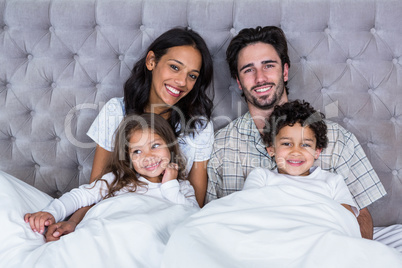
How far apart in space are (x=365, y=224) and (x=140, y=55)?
4.40 ft

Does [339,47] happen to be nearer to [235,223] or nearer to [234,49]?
[234,49]

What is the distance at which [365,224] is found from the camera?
149 centimetres

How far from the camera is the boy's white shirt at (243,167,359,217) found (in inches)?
56.0

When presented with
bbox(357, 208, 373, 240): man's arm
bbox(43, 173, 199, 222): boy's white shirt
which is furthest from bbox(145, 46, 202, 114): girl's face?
bbox(357, 208, 373, 240): man's arm

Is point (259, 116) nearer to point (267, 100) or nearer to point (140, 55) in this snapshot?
point (267, 100)

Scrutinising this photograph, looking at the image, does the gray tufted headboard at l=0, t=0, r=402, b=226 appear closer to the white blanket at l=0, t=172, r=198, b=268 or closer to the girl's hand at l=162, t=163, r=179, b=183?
the girl's hand at l=162, t=163, r=179, b=183

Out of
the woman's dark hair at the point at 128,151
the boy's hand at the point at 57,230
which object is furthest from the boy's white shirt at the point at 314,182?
the boy's hand at the point at 57,230

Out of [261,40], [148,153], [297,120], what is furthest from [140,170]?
[261,40]

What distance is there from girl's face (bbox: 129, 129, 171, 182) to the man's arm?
2.91 ft

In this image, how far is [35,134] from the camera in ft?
5.91

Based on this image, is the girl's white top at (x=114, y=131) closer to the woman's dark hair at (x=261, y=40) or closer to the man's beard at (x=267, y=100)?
the man's beard at (x=267, y=100)

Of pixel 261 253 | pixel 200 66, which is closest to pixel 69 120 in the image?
pixel 200 66

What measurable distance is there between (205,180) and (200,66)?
563 mm

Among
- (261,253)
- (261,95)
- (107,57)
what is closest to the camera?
(261,253)
